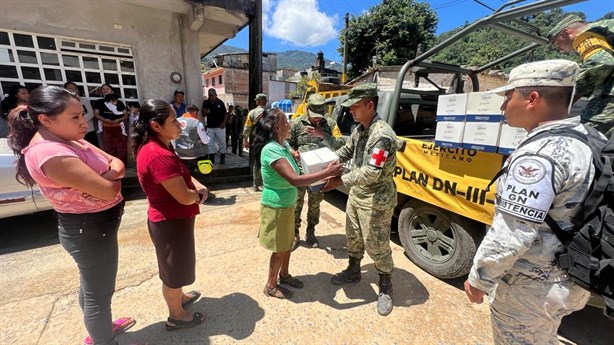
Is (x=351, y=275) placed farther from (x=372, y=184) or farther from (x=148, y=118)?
(x=148, y=118)

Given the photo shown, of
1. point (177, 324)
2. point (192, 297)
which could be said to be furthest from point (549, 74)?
point (192, 297)

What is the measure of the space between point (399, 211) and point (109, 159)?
274 cm

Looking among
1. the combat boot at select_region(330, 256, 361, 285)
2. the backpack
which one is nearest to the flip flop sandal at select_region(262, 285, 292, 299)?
the combat boot at select_region(330, 256, 361, 285)

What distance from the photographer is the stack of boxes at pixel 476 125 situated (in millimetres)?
1962

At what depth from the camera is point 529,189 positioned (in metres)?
1.04

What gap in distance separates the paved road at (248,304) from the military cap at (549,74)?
1842 mm

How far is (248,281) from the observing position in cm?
262

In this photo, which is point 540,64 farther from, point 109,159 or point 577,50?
point 109,159

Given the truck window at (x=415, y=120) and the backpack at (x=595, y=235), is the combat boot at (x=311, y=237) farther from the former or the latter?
the backpack at (x=595, y=235)

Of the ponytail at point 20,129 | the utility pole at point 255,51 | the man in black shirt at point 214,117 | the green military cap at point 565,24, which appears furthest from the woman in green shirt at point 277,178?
the man in black shirt at point 214,117

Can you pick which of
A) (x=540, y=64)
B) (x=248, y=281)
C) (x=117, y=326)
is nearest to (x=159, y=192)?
(x=117, y=326)

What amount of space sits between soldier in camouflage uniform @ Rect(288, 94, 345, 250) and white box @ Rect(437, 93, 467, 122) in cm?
A: 134

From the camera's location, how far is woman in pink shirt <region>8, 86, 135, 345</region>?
1335mm

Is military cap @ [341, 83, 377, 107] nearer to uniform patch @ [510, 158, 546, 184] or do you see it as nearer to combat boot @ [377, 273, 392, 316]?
uniform patch @ [510, 158, 546, 184]
